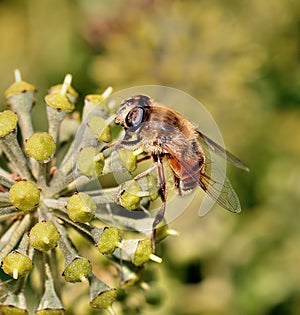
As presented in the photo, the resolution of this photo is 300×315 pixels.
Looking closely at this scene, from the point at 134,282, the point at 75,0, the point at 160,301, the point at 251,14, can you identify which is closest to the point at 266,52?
the point at 251,14

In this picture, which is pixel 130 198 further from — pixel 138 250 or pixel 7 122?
pixel 7 122

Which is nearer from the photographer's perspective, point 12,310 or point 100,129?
point 12,310

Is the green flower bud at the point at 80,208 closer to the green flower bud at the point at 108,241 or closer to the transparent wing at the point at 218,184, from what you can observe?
the green flower bud at the point at 108,241

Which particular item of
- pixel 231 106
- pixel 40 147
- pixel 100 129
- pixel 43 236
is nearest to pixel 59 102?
pixel 100 129

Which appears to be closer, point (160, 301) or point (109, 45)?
point (160, 301)

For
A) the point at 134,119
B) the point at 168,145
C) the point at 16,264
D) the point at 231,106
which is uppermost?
the point at 134,119

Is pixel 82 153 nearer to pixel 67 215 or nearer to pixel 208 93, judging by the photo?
pixel 67 215

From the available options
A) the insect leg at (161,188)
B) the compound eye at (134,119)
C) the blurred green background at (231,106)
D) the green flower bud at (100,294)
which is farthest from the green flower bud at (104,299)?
the blurred green background at (231,106)
